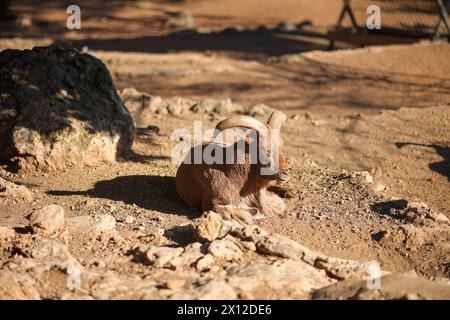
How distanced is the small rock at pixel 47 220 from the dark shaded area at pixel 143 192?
108 centimetres

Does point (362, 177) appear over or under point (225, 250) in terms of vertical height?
over

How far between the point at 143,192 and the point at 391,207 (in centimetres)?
259

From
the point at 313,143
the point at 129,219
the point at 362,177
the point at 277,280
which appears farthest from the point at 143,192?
the point at 313,143

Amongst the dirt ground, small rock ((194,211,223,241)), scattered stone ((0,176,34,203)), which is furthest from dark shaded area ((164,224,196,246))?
scattered stone ((0,176,34,203))

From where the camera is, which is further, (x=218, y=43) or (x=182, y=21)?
(x=182, y=21)

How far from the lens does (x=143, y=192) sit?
7148 millimetres

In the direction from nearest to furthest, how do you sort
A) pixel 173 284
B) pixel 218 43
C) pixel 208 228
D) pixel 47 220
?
pixel 173 284, pixel 208 228, pixel 47 220, pixel 218 43

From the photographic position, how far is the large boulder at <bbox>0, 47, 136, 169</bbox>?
748cm

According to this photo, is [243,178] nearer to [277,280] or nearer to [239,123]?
[239,123]

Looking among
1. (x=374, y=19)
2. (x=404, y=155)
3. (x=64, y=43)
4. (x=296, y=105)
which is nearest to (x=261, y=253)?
(x=404, y=155)

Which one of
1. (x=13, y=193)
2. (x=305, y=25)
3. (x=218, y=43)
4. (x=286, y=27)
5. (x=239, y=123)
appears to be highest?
(x=305, y=25)

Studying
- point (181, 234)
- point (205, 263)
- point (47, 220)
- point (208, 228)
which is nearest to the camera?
point (205, 263)

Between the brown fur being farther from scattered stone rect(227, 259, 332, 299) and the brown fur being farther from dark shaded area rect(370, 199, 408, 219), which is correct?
scattered stone rect(227, 259, 332, 299)

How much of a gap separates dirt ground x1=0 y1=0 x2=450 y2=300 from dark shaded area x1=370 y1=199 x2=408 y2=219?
0.01 meters
